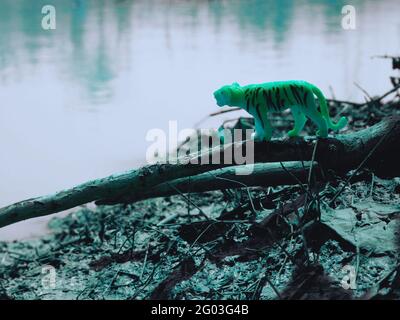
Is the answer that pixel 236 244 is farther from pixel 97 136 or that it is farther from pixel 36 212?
pixel 97 136

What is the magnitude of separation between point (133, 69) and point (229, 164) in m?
2.23

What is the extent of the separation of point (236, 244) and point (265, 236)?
9 cm

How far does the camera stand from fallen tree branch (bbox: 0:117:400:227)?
146 cm

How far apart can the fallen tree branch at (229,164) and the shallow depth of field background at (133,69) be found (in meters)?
0.83

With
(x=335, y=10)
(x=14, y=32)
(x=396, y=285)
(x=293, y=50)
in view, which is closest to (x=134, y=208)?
(x=396, y=285)

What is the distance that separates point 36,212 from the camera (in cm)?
155

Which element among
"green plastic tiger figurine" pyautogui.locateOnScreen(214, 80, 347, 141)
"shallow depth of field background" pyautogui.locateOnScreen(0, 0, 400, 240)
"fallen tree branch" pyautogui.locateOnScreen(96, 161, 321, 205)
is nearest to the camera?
"green plastic tiger figurine" pyautogui.locateOnScreen(214, 80, 347, 141)

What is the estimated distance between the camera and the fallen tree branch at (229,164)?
4.79 feet

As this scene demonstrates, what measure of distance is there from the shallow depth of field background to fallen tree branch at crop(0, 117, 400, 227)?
83cm

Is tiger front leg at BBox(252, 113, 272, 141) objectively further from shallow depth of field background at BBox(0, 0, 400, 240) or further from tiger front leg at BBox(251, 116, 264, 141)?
shallow depth of field background at BBox(0, 0, 400, 240)

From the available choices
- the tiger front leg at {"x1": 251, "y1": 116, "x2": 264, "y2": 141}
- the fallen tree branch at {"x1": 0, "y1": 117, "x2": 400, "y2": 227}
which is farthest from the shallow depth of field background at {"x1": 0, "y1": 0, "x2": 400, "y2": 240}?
the tiger front leg at {"x1": 251, "y1": 116, "x2": 264, "y2": 141}

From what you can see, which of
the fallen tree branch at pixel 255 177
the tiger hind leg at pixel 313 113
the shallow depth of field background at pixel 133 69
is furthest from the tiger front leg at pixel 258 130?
the shallow depth of field background at pixel 133 69

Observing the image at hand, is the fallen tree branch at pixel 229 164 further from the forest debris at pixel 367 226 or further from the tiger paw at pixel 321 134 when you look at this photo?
the forest debris at pixel 367 226

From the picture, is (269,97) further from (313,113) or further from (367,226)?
(367,226)
